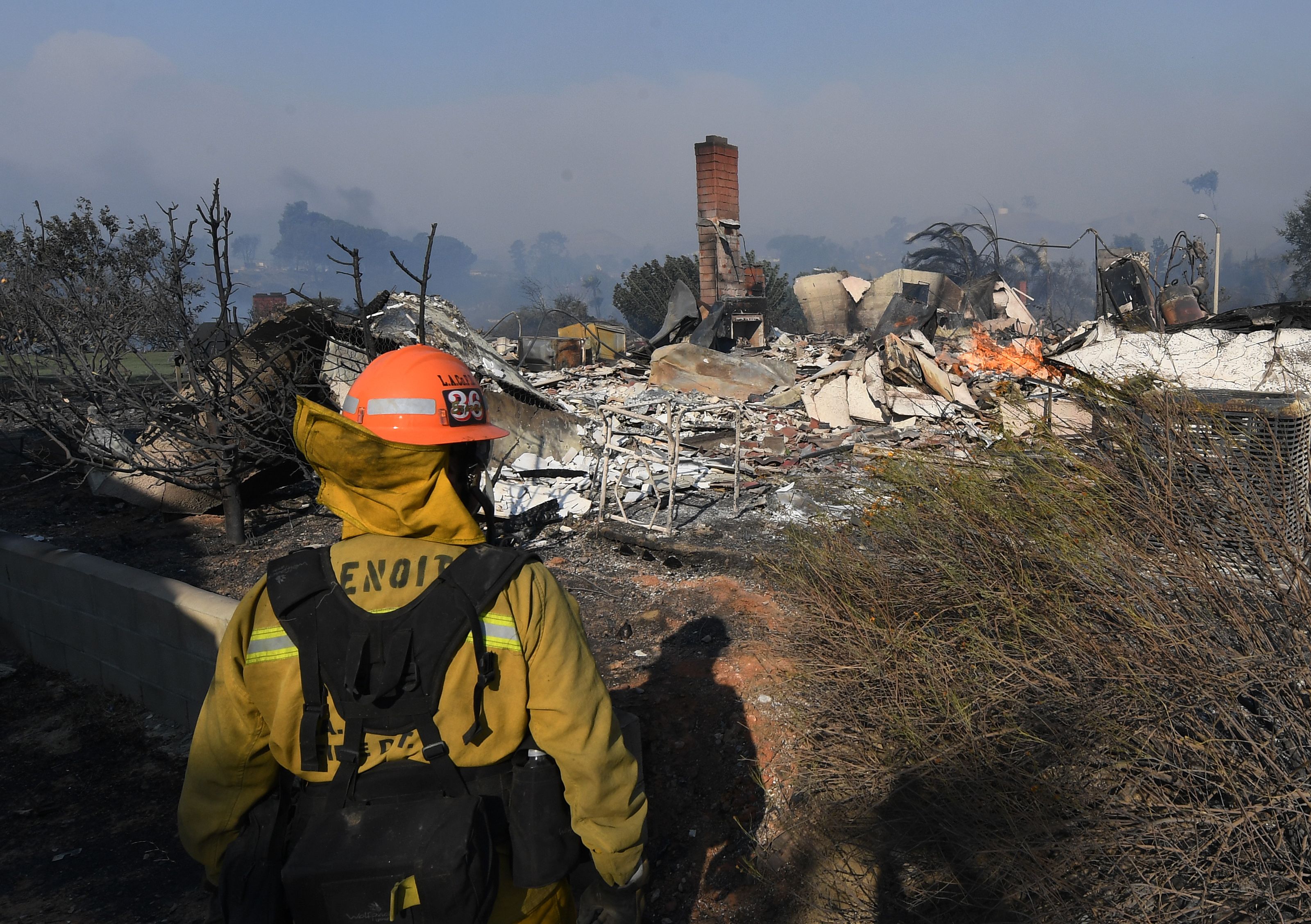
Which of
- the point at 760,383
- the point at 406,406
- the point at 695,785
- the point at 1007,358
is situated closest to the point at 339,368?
the point at 695,785

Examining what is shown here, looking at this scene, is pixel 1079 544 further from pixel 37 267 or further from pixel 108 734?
pixel 37 267

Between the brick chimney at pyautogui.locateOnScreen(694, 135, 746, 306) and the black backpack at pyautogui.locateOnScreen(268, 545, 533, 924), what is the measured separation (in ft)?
60.3

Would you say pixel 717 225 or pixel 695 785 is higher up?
pixel 717 225

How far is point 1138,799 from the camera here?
90.5 inches

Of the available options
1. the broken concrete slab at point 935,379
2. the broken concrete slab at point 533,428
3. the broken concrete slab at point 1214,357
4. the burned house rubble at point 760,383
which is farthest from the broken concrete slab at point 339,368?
the broken concrete slab at point 935,379

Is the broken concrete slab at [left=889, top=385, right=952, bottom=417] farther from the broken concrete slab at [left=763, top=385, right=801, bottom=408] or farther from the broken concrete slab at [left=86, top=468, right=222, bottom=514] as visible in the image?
the broken concrete slab at [left=86, top=468, right=222, bottom=514]

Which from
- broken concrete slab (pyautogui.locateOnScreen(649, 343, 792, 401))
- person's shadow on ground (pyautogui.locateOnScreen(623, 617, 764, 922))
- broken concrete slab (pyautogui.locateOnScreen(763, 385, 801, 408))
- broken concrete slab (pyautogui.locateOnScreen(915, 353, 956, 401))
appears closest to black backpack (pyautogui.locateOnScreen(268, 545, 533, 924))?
person's shadow on ground (pyautogui.locateOnScreen(623, 617, 764, 922))

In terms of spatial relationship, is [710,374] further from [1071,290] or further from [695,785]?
[1071,290]

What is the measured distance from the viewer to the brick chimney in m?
19.4

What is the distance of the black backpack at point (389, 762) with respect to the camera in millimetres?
1397

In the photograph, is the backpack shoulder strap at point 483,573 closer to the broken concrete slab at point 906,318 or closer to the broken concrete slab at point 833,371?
the broken concrete slab at point 833,371

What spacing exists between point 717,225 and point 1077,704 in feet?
58.8

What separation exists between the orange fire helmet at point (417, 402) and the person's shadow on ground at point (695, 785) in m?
2.10

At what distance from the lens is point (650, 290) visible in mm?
33438
